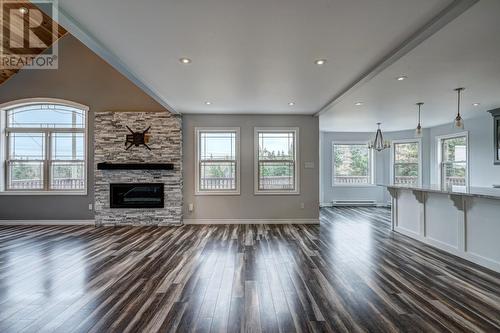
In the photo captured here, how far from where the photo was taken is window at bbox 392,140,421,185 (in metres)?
8.45

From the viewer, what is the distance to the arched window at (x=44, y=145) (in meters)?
6.35

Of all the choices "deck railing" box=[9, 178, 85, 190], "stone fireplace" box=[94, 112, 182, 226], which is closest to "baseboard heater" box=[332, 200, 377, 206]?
"stone fireplace" box=[94, 112, 182, 226]

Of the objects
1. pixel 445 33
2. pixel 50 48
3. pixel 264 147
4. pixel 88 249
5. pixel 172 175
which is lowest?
pixel 88 249

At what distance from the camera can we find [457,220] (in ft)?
12.8

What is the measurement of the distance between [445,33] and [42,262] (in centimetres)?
569

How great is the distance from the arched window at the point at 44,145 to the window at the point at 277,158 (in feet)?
14.5

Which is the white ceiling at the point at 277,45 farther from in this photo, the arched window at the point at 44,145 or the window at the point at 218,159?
the arched window at the point at 44,145

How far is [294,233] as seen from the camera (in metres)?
5.23

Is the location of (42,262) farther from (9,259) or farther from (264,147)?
(264,147)

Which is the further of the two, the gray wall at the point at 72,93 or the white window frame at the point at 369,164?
the white window frame at the point at 369,164

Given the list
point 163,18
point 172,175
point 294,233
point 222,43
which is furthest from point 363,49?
point 172,175

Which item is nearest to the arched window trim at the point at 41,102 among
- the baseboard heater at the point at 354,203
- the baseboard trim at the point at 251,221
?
the baseboard trim at the point at 251,221

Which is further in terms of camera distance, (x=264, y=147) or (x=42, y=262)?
(x=264, y=147)

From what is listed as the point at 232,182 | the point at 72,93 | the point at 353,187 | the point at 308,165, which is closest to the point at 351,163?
the point at 353,187
